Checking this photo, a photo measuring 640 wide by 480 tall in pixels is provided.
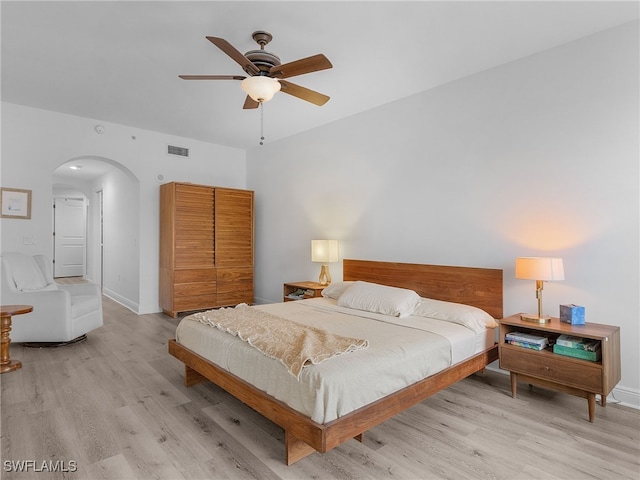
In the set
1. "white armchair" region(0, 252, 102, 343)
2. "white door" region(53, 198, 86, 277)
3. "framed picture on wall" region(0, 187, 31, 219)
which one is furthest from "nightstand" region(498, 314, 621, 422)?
"white door" region(53, 198, 86, 277)

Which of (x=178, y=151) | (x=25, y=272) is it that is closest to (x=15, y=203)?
(x=25, y=272)

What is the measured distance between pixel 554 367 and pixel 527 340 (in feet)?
0.78

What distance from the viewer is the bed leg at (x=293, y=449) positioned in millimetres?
1867

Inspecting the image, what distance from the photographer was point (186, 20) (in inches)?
103

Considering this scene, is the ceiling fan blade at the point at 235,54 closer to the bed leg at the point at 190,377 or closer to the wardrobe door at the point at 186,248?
the bed leg at the point at 190,377

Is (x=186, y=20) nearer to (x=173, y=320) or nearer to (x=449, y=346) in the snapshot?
(x=449, y=346)

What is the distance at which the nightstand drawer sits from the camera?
2.34 metres

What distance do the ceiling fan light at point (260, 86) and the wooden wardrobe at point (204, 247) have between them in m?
2.94

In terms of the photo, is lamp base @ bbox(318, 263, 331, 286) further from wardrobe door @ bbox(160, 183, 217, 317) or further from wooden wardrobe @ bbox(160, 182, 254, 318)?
wardrobe door @ bbox(160, 183, 217, 317)

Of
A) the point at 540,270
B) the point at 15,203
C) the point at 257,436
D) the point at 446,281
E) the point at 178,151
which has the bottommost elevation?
the point at 257,436

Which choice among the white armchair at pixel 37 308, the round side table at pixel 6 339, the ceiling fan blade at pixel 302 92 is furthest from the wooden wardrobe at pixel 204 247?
the ceiling fan blade at pixel 302 92

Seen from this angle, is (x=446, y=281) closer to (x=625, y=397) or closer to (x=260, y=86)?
(x=625, y=397)

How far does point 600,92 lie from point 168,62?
11.6ft

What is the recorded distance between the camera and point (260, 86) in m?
2.53
